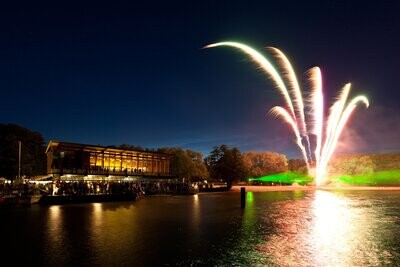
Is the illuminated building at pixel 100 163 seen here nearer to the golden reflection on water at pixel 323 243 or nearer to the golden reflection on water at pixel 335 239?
the golden reflection on water at pixel 323 243

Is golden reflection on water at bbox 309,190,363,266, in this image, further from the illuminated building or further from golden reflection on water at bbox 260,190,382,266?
the illuminated building

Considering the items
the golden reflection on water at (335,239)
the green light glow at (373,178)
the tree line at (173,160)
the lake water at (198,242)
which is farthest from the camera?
the green light glow at (373,178)

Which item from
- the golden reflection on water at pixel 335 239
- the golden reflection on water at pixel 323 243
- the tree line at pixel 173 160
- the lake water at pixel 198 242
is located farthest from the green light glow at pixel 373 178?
the lake water at pixel 198 242

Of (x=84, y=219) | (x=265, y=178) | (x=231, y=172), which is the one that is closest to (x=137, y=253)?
(x=84, y=219)

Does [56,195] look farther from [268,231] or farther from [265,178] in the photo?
[265,178]

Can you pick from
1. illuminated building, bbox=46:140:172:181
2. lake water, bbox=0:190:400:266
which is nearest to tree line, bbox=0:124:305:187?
illuminated building, bbox=46:140:172:181

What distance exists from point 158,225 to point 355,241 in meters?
10.4

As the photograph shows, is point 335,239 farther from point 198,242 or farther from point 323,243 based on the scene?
point 198,242

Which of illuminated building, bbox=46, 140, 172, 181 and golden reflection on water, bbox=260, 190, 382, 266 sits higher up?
illuminated building, bbox=46, 140, 172, 181

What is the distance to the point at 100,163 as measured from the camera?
2763 inches

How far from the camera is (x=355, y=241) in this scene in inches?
657

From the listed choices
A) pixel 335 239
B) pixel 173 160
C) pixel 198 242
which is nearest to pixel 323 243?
pixel 335 239

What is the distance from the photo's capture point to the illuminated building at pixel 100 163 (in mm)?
61469

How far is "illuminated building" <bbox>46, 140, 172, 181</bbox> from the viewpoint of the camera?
61.5 m
